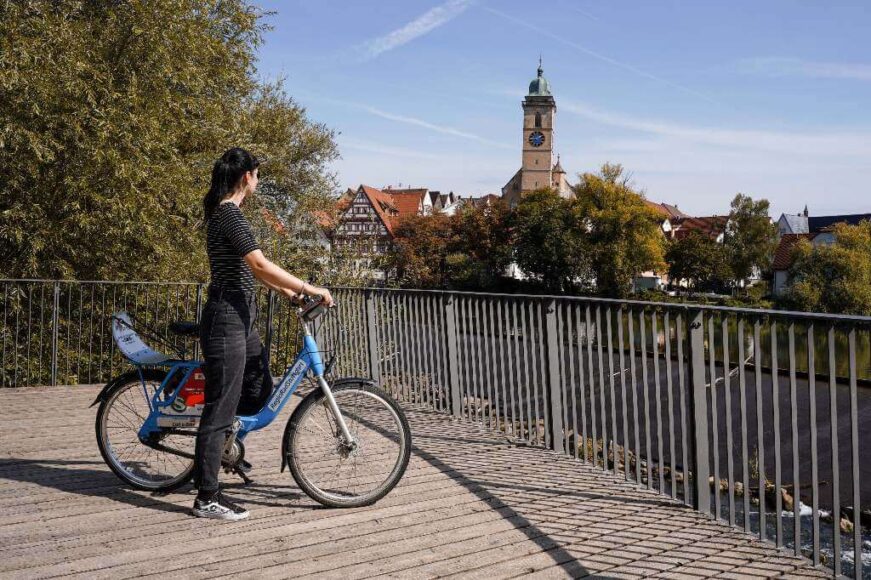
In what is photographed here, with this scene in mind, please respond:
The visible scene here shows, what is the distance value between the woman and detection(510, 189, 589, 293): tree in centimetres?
5687

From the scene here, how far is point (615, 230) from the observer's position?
59719mm

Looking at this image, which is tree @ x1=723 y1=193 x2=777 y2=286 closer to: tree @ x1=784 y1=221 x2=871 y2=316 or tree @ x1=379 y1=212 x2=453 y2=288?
tree @ x1=784 y1=221 x2=871 y2=316

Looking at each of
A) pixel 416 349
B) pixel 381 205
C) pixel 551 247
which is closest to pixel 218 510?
pixel 416 349

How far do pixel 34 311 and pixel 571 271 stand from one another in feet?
172

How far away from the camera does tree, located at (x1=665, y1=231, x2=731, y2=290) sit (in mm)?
71438

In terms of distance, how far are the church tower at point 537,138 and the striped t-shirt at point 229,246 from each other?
90187 mm

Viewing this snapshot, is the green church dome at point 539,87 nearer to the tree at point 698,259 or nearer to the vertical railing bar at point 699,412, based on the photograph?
the tree at point 698,259

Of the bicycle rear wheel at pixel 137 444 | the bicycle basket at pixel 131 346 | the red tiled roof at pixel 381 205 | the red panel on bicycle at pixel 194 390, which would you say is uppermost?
the red tiled roof at pixel 381 205

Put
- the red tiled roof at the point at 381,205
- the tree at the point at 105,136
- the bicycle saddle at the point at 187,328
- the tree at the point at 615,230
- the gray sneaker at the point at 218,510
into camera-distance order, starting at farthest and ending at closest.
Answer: the red tiled roof at the point at 381,205 → the tree at the point at 615,230 → the tree at the point at 105,136 → the bicycle saddle at the point at 187,328 → the gray sneaker at the point at 218,510

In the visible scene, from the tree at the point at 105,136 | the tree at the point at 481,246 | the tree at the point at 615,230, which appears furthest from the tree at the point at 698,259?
the tree at the point at 105,136

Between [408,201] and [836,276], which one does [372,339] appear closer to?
[836,276]

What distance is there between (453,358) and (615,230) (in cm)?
5547

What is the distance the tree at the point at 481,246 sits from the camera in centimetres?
5997

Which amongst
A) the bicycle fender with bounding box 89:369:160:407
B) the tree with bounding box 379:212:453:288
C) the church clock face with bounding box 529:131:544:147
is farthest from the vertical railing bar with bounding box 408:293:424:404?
the church clock face with bounding box 529:131:544:147
